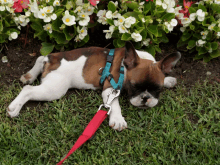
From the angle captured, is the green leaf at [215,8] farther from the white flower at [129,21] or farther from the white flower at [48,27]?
the white flower at [48,27]

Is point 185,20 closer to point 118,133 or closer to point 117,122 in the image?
point 117,122

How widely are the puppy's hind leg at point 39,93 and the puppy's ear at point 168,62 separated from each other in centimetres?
151

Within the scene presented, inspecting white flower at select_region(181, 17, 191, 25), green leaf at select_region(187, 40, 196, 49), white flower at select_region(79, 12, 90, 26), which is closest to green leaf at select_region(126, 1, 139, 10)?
white flower at select_region(79, 12, 90, 26)

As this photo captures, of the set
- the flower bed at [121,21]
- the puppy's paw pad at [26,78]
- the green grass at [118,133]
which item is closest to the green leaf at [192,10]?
the flower bed at [121,21]

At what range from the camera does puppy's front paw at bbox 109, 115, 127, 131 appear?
3.54m

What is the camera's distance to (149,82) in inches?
135

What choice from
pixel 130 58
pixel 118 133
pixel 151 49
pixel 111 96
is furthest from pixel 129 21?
pixel 118 133

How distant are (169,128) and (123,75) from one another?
1022 millimetres

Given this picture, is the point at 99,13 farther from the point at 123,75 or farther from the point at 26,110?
the point at 26,110

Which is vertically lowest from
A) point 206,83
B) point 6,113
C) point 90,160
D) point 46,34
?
point 206,83

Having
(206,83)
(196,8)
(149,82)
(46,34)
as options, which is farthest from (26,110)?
(196,8)

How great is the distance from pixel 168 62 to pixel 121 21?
1045 mm

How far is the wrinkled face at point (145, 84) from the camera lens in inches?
136

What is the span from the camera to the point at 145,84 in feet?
11.3
